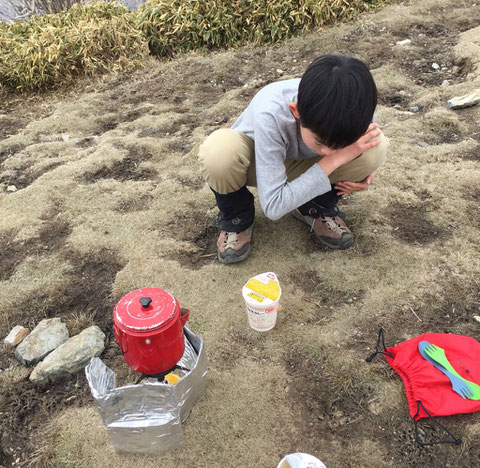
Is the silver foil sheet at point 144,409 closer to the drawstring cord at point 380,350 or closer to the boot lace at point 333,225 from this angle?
A: the drawstring cord at point 380,350

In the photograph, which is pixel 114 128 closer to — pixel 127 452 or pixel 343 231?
pixel 343 231

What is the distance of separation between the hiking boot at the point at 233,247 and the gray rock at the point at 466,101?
266cm

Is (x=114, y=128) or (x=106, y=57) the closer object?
(x=114, y=128)

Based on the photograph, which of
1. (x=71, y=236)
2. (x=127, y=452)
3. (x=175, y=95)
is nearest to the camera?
(x=127, y=452)

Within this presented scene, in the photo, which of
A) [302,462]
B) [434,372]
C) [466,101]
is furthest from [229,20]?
[302,462]

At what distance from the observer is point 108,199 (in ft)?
11.9

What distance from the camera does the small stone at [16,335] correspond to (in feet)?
8.23

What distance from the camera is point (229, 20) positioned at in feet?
20.6

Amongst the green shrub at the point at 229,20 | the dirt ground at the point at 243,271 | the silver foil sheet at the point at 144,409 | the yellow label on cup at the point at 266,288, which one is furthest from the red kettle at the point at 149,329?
the green shrub at the point at 229,20

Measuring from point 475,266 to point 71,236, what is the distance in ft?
8.93

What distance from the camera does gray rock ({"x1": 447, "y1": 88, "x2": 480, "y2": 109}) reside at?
4.20 metres

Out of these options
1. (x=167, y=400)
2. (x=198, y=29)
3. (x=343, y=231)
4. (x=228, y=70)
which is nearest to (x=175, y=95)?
(x=228, y=70)

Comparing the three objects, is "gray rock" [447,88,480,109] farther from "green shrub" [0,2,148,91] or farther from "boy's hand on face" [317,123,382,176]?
"green shrub" [0,2,148,91]

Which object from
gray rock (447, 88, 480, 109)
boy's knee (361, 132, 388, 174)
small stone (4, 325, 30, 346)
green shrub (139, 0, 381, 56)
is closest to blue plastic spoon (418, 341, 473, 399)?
boy's knee (361, 132, 388, 174)
